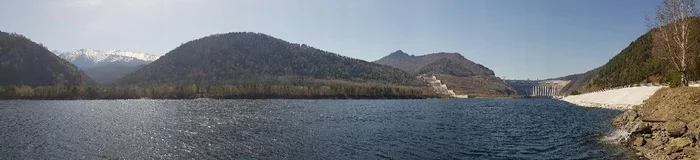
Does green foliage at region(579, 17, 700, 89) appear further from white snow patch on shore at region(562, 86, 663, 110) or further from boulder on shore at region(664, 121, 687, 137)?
boulder on shore at region(664, 121, 687, 137)

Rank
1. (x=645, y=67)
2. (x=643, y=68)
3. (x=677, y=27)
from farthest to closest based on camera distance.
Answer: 1. (x=643, y=68)
2. (x=645, y=67)
3. (x=677, y=27)

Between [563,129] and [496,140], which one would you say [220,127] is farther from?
[563,129]

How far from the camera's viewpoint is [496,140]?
55250mm

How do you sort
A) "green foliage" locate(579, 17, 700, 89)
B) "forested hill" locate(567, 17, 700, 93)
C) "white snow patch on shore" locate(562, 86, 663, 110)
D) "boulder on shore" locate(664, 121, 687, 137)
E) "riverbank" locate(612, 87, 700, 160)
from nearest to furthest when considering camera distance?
"riverbank" locate(612, 87, 700, 160) < "boulder on shore" locate(664, 121, 687, 137) < "green foliage" locate(579, 17, 700, 89) < "forested hill" locate(567, 17, 700, 93) < "white snow patch on shore" locate(562, 86, 663, 110)

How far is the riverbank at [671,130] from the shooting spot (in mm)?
38219

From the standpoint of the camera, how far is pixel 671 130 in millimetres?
42188

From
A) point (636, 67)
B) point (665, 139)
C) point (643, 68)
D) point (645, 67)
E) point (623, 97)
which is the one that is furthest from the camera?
point (636, 67)

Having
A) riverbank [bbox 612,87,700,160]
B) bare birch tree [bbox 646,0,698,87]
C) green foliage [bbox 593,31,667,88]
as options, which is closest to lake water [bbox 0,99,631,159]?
riverbank [bbox 612,87,700,160]

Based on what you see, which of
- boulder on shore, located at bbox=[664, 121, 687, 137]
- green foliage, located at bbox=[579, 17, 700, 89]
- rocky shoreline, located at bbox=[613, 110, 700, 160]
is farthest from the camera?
green foliage, located at bbox=[579, 17, 700, 89]

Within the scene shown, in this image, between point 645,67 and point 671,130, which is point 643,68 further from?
point 671,130

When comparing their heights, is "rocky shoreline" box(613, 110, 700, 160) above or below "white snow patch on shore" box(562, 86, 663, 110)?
below

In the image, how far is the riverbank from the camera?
3822 centimetres

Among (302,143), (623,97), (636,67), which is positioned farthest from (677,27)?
(636,67)

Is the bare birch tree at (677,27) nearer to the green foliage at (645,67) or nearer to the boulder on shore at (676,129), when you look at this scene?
the green foliage at (645,67)
